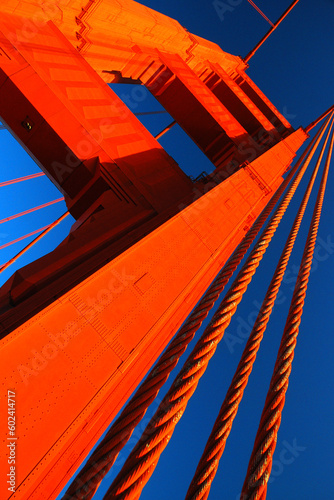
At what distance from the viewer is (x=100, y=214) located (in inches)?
152

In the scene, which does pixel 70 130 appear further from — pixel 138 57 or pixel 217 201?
pixel 138 57

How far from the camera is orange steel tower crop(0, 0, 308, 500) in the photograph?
6.77ft

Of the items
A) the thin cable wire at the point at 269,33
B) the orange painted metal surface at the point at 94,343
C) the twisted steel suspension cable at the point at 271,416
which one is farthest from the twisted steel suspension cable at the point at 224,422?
the thin cable wire at the point at 269,33

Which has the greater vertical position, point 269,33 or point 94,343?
point 269,33

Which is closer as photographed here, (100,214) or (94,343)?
(94,343)

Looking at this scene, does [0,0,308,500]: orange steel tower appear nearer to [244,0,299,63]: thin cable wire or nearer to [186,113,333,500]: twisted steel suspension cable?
[186,113,333,500]: twisted steel suspension cable

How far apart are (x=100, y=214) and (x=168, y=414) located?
105 inches

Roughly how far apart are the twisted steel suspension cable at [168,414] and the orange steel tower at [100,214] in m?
0.74

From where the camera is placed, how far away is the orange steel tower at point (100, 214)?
2064 millimetres

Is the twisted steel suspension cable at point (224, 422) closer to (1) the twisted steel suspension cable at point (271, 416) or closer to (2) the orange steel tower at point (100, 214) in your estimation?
(1) the twisted steel suspension cable at point (271, 416)

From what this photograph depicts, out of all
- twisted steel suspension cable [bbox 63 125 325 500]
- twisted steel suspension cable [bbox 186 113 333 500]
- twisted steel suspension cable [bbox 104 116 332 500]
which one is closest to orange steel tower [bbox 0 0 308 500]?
twisted steel suspension cable [bbox 63 125 325 500]

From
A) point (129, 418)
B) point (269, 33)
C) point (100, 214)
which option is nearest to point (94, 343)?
point (129, 418)

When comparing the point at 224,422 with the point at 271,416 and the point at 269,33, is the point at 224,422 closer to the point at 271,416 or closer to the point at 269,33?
the point at 271,416

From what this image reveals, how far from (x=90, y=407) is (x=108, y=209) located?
2369 millimetres
